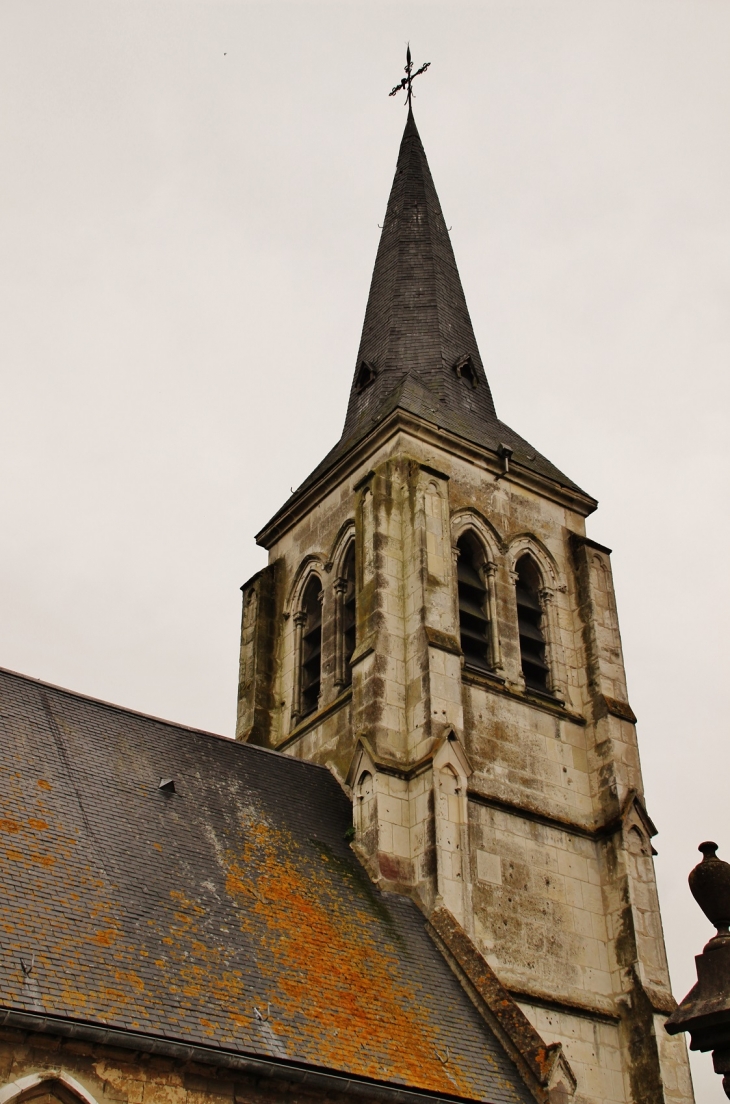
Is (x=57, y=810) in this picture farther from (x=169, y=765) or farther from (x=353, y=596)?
(x=353, y=596)

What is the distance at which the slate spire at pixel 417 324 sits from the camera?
22453 millimetres

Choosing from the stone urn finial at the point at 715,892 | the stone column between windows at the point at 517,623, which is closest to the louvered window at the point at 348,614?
the stone column between windows at the point at 517,623

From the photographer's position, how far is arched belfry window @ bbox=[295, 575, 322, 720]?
65.7ft

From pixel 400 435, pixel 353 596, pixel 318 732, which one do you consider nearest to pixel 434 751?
pixel 318 732

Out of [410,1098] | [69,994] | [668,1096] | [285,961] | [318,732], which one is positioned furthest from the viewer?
[318,732]

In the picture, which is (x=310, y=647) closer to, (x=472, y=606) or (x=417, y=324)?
(x=472, y=606)

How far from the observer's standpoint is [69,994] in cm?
1054

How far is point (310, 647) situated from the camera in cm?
2072

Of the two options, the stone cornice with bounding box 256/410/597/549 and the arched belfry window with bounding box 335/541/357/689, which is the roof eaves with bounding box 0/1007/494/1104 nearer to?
the arched belfry window with bounding box 335/541/357/689

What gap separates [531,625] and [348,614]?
2.90m

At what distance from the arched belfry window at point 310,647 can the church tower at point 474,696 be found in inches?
1.5

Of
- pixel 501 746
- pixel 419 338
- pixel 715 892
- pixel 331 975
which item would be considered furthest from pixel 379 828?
pixel 419 338

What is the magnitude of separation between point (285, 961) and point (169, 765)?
3510 millimetres

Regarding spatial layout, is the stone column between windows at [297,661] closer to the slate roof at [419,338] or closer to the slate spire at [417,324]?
the slate roof at [419,338]
